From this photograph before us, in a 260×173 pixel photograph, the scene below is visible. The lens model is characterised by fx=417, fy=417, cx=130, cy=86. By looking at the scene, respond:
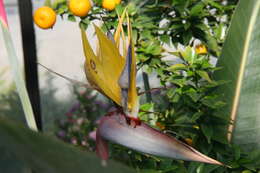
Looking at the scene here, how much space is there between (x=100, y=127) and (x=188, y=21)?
0.48m

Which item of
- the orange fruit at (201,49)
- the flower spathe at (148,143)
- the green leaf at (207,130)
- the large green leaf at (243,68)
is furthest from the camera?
the orange fruit at (201,49)

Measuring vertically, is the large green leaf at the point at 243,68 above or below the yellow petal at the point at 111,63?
below

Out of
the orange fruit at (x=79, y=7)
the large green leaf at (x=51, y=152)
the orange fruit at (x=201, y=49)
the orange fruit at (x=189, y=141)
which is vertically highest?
the large green leaf at (x=51, y=152)

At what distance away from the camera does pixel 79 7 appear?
0.73m

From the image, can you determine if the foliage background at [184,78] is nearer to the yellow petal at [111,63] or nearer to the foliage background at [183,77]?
the foliage background at [183,77]

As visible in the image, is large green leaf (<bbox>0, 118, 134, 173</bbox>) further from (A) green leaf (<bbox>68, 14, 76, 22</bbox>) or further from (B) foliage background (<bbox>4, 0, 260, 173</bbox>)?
(A) green leaf (<bbox>68, 14, 76, 22</bbox>)

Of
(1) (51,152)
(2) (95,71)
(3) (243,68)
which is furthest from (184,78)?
(1) (51,152)

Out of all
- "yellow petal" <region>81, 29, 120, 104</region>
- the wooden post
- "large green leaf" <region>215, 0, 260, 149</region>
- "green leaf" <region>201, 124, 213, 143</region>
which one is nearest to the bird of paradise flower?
"yellow petal" <region>81, 29, 120, 104</region>

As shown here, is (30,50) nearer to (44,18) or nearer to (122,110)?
(44,18)

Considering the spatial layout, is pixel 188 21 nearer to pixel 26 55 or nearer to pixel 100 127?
pixel 100 127

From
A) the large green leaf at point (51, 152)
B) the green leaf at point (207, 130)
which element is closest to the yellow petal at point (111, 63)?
the large green leaf at point (51, 152)

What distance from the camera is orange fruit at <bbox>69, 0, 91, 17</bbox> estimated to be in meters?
0.72

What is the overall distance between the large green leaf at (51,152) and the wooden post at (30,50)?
3.11 feet

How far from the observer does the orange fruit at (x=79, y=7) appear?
2.36 ft
